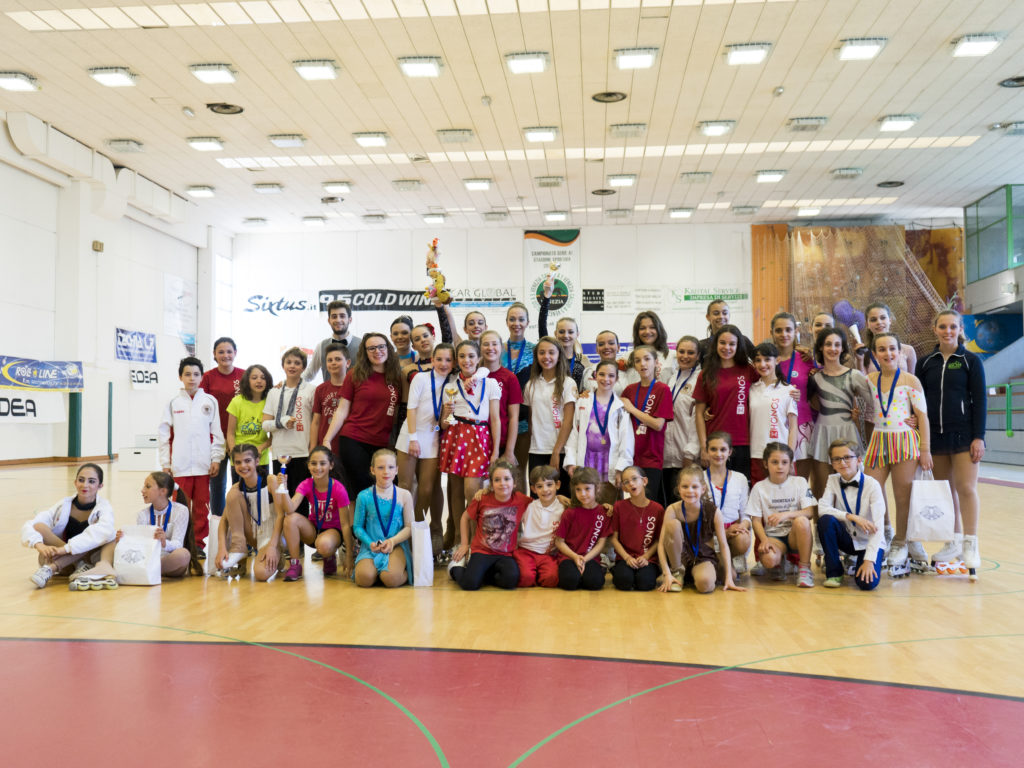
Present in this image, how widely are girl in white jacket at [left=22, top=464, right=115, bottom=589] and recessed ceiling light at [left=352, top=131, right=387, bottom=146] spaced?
939cm

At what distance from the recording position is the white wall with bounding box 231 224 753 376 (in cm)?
1986

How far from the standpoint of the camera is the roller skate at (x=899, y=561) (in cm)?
525

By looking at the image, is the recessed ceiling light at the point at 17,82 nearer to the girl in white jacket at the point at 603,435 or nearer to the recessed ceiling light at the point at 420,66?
the recessed ceiling light at the point at 420,66

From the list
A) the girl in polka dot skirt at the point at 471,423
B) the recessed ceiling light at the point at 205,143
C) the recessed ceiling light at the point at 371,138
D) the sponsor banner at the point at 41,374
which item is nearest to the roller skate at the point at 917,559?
the girl in polka dot skirt at the point at 471,423

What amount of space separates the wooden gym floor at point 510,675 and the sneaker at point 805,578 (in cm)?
20

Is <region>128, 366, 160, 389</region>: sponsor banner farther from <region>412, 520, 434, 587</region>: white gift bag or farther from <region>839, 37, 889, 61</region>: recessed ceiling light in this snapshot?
<region>839, 37, 889, 61</region>: recessed ceiling light

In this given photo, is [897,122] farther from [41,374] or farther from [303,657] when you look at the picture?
[41,374]

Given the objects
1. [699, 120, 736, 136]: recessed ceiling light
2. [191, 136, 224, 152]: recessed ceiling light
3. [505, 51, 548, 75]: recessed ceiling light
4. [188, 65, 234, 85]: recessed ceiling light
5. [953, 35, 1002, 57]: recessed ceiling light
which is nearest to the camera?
[953, 35, 1002, 57]: recessed ceiling light

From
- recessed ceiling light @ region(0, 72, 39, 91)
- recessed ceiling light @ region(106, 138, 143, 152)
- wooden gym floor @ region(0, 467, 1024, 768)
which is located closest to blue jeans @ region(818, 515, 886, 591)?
wooden gym floor @ region(0, 467, 1024, 768)

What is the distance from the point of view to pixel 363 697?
2.88 metres

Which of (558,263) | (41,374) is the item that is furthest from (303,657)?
(558,263)

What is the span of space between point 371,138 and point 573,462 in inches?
389

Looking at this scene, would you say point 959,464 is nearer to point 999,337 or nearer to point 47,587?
point 47,587

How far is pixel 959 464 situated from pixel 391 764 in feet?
14.8
